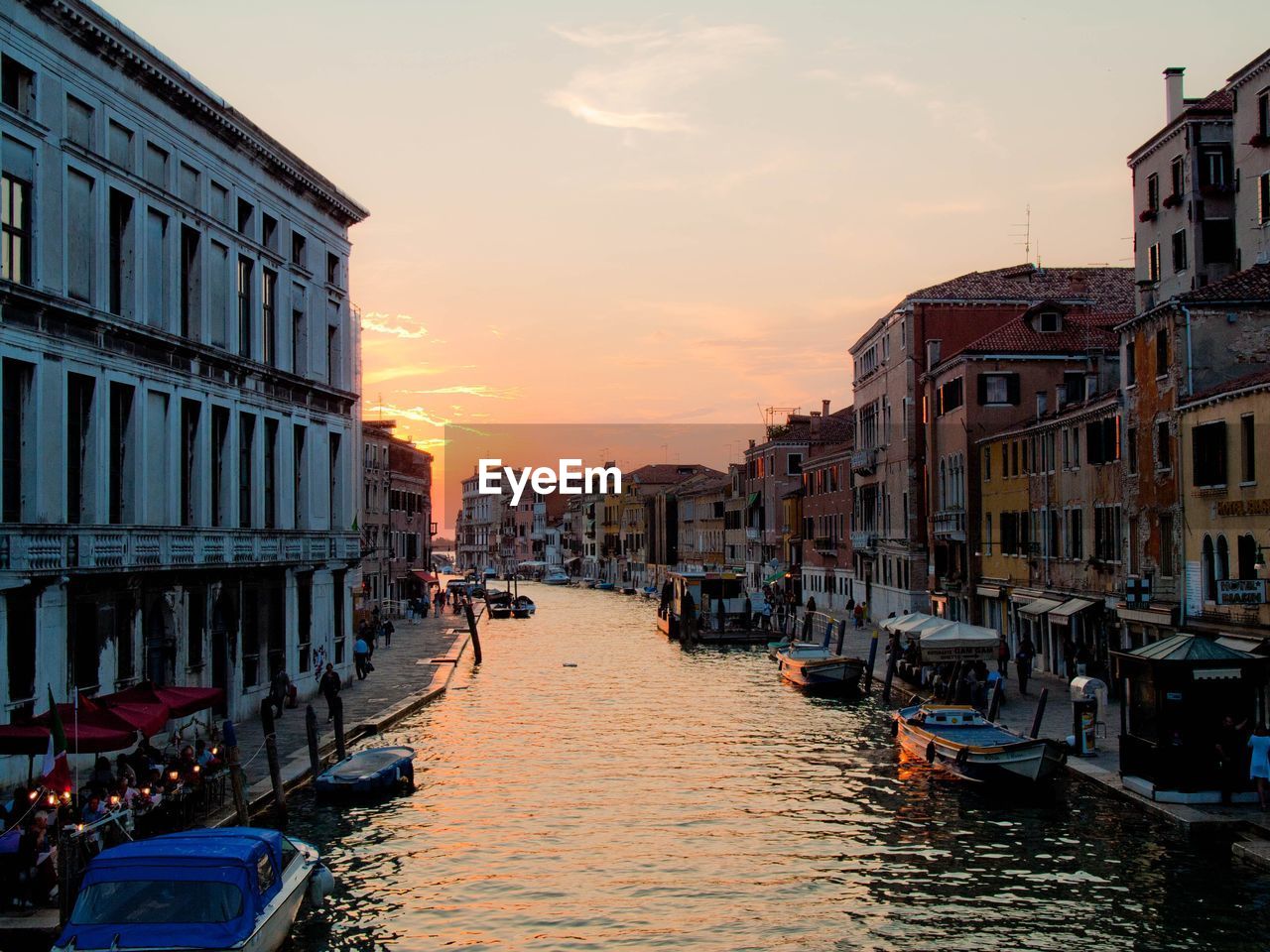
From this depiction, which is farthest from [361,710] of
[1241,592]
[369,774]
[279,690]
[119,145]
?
[1241,592]

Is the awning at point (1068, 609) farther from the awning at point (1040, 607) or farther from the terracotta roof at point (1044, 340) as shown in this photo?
the terracotta roof at point (1044, 340)

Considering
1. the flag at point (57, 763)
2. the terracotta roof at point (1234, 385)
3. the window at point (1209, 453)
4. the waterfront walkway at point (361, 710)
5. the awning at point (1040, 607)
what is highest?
the terracotta roof at point (1234, 385)

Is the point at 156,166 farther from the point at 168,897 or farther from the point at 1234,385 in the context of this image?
the point at 1234,385

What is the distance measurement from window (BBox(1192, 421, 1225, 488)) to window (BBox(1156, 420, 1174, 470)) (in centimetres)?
152

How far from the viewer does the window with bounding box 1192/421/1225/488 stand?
26.7m

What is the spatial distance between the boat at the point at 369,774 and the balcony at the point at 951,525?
1092 inches

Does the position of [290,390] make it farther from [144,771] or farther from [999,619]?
[999,619]

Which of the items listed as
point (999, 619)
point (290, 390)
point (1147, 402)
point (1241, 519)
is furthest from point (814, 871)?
point (999, 619)

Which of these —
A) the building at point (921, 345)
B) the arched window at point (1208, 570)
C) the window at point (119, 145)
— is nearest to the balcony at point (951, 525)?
the building at point (921, 345)

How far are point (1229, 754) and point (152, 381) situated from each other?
2036 centimetres

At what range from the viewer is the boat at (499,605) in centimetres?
8769

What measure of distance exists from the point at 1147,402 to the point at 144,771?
22343 millimetres

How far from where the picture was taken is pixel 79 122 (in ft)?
79.2

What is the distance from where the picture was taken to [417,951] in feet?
53.4
